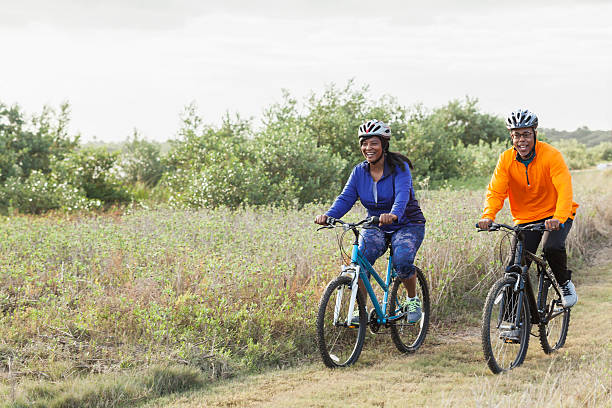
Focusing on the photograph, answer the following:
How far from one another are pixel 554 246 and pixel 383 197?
156 centimetres

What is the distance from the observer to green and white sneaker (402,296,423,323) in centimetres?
554

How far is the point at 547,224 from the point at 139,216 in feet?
25.1

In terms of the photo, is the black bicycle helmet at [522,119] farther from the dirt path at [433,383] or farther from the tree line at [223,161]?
the tree line at [223,161]

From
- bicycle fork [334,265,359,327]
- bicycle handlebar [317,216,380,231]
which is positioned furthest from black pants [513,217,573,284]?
bicycle fork [334,265,359,327]

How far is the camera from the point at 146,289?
6230mm

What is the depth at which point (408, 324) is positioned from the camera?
5.56 metres

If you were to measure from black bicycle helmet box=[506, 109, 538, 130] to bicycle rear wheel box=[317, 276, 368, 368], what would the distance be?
74.9 inches

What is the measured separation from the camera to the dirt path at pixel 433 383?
420 centimetres

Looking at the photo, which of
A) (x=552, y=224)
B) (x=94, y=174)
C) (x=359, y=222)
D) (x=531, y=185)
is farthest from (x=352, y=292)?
(x=94, y=174)

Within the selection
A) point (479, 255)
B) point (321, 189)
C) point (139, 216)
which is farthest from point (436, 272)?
point (321, 189)

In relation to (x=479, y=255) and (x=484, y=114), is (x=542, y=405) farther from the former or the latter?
(x=484, y=114)

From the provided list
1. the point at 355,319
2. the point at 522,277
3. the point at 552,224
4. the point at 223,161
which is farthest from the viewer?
the point at 223,161

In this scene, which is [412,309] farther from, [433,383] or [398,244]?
[433,383]

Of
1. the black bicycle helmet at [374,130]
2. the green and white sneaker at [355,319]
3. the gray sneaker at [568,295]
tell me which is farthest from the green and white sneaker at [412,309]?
the black bicycle helmet at [374,130]
